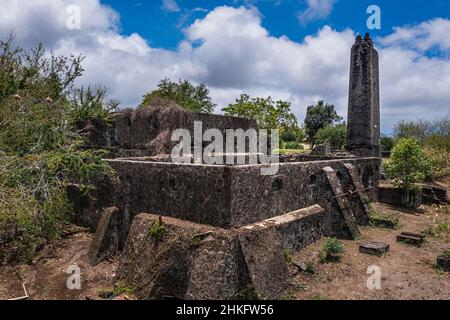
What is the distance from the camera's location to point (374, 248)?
7.72 meters

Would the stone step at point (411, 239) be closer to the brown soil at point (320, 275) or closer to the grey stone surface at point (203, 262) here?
the brown soil at point (320, 275)

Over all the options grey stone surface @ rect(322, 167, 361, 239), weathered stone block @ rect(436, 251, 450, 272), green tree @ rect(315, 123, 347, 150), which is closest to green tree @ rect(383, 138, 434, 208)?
grey stone surface @ rect(322, 167, 361, 239)

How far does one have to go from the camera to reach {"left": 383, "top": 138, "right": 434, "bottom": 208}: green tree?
1315cm

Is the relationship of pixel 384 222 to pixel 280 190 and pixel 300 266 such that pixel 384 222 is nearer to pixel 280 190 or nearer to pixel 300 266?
pixel 280 190

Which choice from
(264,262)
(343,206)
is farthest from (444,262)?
(264,262)

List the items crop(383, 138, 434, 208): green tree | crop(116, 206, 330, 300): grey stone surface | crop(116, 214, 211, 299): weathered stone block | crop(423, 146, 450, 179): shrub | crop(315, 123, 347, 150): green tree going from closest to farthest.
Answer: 1. crop(116, 206, 330, 300): grey stone surface
2. crop(116, 214, 211, 299): weathered stone block
3. crop(383, 138, 434, 208): green tree
4. crop(423, 146, 450, 179): shrub
5. crop(315, 123, 347, 150): green tree

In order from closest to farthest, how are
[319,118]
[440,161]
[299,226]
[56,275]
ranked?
[56,275] < [299,226] < [440,161] < [319,118]

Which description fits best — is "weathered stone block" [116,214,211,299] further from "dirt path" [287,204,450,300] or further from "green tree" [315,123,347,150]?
"green tree" [315,123,347,150]

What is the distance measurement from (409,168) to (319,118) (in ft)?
154

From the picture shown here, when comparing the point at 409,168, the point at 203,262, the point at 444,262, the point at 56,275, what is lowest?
the point at 56,275

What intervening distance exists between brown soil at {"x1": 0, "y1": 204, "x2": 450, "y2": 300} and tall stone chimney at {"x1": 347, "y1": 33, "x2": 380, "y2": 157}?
28.3 feet

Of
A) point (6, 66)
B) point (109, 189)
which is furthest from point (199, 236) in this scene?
point (6, 66)

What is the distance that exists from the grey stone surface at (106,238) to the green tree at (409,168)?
11186mm

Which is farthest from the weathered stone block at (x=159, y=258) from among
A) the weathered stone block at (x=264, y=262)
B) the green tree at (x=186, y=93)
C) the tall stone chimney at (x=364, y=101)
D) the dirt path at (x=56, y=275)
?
the green tree at (x=186, y=93)
